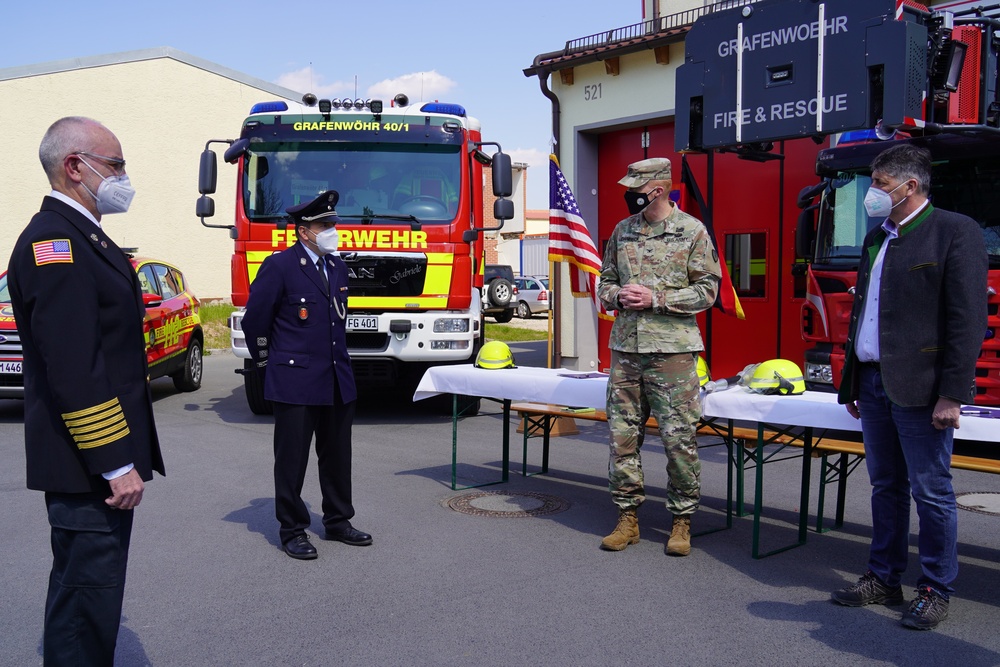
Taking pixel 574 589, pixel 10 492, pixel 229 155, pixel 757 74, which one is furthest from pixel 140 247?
pixel 574 589

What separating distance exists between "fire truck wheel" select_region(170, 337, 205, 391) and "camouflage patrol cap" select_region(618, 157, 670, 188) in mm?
9331

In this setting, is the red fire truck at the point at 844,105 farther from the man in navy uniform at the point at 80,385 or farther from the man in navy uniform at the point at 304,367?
the man in navy uniform at the point at 80,385

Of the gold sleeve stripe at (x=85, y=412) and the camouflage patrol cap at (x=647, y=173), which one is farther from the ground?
the camouflage patrol cap at (x=647, y=173)

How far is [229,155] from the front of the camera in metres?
10.2

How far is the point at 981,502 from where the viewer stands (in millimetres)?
6773

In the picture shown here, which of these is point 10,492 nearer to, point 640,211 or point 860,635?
point 640,211

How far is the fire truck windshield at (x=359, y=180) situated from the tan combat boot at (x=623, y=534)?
5.23m

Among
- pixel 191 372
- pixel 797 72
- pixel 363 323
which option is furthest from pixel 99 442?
pixel 191 372

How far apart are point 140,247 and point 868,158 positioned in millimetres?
23716

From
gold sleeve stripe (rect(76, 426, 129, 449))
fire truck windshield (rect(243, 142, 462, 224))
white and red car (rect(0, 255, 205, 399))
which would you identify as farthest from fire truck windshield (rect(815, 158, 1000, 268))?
white and red car (rect(0, 255, 205, 399))

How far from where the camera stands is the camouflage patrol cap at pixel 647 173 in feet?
17.4

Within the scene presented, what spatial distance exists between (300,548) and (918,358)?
342cm

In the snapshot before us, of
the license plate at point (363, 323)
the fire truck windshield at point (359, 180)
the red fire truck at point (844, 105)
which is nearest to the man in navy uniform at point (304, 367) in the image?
the red fire truck at point (844, 105)

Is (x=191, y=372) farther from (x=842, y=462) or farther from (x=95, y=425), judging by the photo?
(x=95, y=425)
